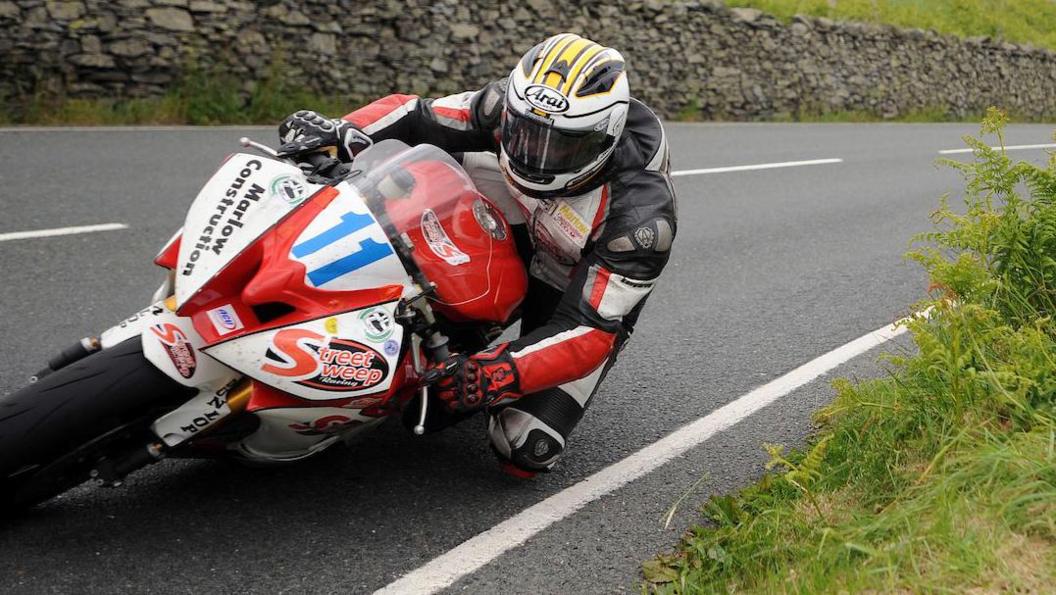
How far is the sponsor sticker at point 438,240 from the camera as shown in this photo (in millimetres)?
3262

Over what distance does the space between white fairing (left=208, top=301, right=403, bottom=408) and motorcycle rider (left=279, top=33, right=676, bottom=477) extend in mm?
289

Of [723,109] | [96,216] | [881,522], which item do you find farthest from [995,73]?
[881,522]

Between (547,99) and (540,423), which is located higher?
(547,99)

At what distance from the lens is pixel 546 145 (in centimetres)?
345

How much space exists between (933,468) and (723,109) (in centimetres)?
1707

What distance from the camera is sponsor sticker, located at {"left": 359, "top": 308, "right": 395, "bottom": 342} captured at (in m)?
2.94

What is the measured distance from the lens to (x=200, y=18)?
1161 cm

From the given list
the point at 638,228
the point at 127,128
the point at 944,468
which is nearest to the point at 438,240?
the point at 638,228

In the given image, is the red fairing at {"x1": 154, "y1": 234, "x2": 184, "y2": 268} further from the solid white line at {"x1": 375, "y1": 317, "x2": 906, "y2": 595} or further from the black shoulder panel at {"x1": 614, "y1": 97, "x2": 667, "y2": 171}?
the black shoulder panel at {"x1": 614, "y1": 97, "x2": 667, "y2": 171}

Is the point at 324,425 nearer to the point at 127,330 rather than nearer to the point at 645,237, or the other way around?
the point at 127,330

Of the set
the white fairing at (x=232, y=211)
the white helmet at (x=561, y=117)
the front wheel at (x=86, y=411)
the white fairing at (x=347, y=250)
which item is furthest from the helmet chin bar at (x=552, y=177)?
the front wheel at (x=86, y=411)

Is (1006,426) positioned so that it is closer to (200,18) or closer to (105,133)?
(105,133)

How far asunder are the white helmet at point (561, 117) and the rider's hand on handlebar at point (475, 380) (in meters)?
0.63

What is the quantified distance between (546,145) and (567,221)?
39cm
